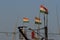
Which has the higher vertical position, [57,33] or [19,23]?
[19,23]

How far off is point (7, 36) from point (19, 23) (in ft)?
0.72

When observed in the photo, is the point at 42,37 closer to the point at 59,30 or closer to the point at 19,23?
the point at 19,23

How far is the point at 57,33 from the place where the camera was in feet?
5.65

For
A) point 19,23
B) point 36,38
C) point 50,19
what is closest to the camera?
point 36,38

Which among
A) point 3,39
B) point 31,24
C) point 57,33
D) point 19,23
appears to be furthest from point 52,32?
point 3,39

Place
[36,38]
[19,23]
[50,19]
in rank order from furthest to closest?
Result: [50,19] → [19,23] → [36,38]

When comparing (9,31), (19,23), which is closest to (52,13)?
(19,23)

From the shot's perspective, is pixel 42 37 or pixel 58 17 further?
pixel 58 17

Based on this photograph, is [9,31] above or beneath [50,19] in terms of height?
beneath

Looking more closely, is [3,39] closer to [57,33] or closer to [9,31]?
[9,31]

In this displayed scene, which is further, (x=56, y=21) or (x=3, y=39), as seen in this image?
(x=56, y=21)

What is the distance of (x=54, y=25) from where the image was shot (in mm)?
1696

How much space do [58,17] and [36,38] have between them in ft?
2.01

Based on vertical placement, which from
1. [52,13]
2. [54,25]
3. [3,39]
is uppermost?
[52,13]
